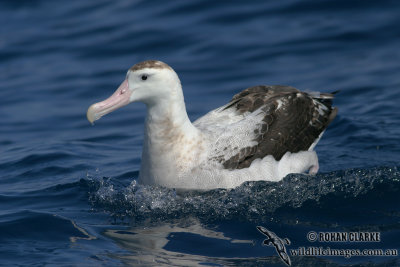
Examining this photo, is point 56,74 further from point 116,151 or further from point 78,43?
point 116,151

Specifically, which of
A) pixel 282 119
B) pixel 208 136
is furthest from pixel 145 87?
pixel 282 119

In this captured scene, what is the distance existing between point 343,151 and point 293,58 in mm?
4214

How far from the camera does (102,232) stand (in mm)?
6422

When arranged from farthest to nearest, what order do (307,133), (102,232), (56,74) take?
(56,74) < (307,133) < (102,232)

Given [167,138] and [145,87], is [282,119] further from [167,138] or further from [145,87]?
[145,87]

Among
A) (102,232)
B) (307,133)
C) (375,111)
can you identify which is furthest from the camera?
(375,111)

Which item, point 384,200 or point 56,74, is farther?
point 56,74

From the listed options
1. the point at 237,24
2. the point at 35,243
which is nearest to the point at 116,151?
the point at 35,243

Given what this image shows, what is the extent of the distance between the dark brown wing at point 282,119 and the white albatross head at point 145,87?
0.95 meters

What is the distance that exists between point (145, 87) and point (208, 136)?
0.90 m

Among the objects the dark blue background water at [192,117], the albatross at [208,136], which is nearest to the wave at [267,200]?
the dark blue background water at [192,117]

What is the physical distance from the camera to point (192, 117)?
35.3 feet

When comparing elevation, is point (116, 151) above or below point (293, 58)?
below
